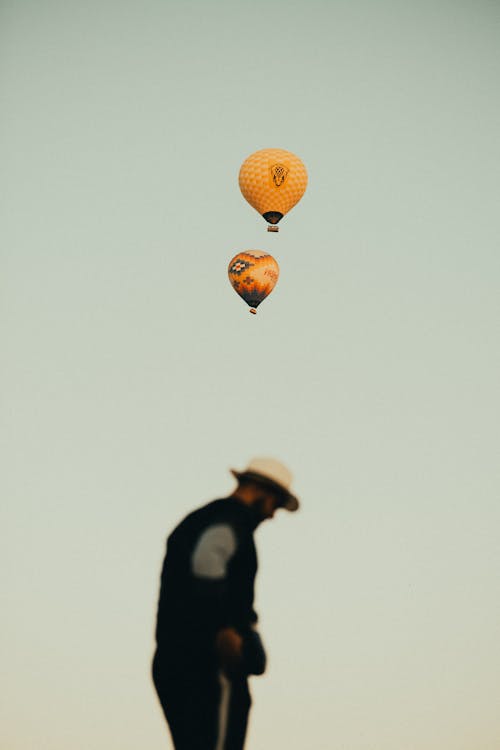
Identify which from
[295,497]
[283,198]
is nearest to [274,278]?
[283,198]

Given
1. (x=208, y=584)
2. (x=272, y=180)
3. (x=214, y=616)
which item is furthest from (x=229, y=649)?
(x=272, y=180)

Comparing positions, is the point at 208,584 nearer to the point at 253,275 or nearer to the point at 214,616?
the point at 214,616

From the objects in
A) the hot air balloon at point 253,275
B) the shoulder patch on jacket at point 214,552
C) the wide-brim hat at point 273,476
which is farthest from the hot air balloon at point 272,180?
the shoulder patch on jacket at point 214,552

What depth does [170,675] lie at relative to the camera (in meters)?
3.90

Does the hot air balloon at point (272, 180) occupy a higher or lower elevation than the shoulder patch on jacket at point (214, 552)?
higher

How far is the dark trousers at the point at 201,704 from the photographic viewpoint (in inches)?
152

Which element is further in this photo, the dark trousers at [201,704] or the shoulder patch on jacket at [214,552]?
the dark trousers at [201,704]

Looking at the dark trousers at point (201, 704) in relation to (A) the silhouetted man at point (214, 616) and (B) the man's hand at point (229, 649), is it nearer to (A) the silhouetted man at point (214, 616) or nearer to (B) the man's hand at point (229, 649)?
(A) the silhouetted man at point (214, 616)

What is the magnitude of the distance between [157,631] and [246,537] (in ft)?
2.23

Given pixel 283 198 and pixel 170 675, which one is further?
pixel 283 198

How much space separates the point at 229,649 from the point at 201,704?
1.40ft

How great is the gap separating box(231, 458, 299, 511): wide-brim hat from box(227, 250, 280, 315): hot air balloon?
29.3 ft

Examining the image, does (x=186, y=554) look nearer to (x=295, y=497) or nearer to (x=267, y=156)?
(x=295, y=497)

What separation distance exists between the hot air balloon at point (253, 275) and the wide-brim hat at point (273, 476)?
351 inches
